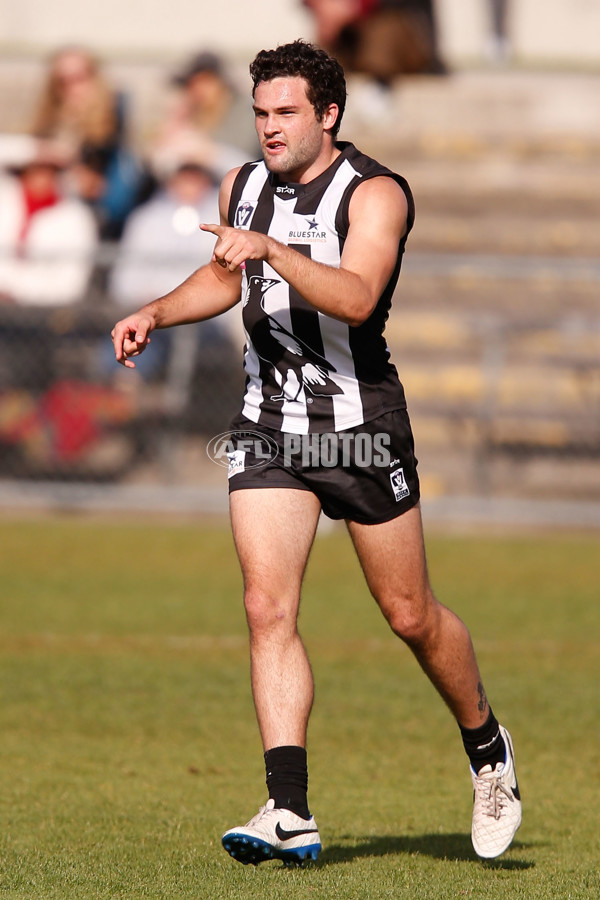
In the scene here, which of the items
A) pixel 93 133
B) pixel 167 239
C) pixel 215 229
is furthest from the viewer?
pixel 93 133

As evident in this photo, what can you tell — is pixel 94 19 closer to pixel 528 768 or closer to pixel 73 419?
pixel 73 419

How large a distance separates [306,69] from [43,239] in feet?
28.5

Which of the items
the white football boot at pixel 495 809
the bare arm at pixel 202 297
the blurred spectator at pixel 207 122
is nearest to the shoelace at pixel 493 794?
the white football boot at pixel 495 809

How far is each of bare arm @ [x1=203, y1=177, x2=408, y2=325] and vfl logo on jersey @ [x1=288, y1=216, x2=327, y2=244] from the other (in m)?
0.12

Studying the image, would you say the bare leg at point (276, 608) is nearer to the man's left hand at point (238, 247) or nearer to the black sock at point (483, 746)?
the black sock at point (483, 746)

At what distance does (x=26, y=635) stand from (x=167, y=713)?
6.09 ft

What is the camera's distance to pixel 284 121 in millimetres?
4176

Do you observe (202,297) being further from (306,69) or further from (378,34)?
(378,34)

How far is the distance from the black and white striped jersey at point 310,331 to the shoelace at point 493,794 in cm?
119

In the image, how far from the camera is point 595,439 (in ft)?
40.9

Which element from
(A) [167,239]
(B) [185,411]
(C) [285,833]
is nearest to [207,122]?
(A) [167,239]

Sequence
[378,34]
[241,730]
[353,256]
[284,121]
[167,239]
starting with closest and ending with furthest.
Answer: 1. [353,256]
2. [284,121]
3. [241,730]
4. [167,239]
5. [378,34]

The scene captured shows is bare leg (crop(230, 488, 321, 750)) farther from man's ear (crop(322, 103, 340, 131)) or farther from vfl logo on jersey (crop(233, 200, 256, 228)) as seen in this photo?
man's ear (crop(322, 103, 340, 131))

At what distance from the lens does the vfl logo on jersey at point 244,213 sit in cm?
436
